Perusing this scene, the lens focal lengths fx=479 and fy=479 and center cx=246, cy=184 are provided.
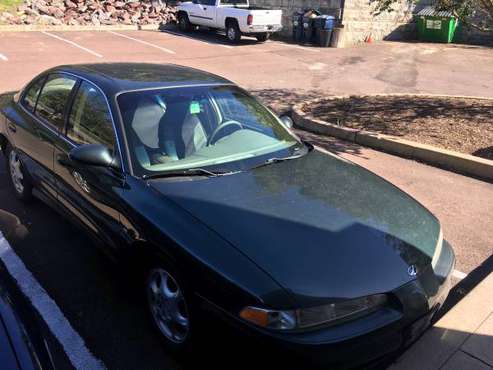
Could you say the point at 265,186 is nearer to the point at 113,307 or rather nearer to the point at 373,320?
the point at 373,320

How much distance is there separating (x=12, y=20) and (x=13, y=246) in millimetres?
18068

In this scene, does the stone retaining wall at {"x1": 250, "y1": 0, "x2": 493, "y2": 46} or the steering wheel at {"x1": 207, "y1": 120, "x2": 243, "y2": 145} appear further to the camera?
the stone retaining wall at {"x1": 250, "y1": 0, "x2": 493, "y2": 46}

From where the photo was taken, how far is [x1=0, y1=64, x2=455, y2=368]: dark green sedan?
2.32m

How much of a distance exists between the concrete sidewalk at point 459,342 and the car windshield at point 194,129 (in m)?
1.64

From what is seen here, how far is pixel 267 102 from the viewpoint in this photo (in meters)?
9.35

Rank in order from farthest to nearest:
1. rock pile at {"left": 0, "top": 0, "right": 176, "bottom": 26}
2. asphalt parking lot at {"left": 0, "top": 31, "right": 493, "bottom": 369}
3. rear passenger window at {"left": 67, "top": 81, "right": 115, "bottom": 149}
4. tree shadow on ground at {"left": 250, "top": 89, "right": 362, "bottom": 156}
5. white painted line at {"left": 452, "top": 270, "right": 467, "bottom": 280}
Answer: rock pile at {"left": 0, "top": 0, "right": 176, "bottom": 26}, tree shadow on ground at {"left": 250, "top": 89, "right": 362, "bottom": 156}, white painted line at {"left": 452, "top": 270, "right": 467, "bottom": 280}, rear passenger window at {"left": 67, "top": 81, "right": 115, "bottom": 149}, asphalt parking lot at {"left": 0, "top": 31, "right": 493, "bottom": 369}

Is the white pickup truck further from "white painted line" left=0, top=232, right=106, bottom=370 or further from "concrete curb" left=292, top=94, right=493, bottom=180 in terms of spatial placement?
"white painted line" left=0, top=232, right=106, bottom=370

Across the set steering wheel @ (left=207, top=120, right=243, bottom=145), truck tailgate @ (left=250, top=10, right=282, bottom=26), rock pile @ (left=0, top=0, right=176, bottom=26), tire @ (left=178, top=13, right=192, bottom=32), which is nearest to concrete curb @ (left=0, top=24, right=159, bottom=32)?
rock pile @ (left=0, top=0, right=176, bottom=26)

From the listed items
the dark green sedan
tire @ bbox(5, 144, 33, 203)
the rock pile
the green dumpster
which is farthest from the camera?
the green dumpster

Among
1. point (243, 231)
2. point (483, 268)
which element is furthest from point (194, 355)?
point (483, 268)

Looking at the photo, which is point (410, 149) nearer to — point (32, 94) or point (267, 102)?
point (267, 102)

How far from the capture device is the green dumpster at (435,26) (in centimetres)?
2123

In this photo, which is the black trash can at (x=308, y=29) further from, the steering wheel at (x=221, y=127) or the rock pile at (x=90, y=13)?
the steering wheel at (x=221, y=127)

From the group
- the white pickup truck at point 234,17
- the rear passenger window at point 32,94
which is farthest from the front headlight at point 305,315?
the white pickup truck at point 234,17
